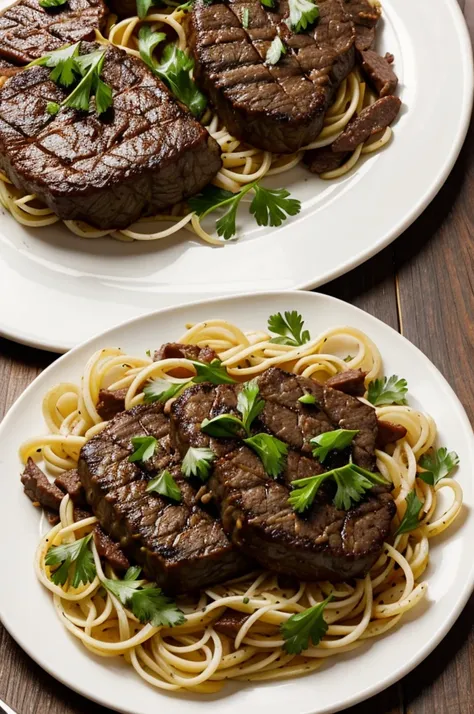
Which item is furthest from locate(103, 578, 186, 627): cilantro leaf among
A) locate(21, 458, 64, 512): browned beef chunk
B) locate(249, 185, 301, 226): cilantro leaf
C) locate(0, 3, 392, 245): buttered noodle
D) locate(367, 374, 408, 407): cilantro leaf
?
locate(249, 185, 301, 226): cilantro leaf

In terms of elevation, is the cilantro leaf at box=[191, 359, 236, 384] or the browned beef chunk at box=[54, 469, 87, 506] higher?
the cilantro leaf at box=[191, 359, 236, 384]

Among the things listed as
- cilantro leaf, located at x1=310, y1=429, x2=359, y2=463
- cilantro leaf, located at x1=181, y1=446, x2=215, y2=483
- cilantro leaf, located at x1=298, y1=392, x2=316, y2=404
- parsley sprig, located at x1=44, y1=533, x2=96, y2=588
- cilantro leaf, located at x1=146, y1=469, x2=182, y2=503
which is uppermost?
cilantro leaf, located at x1=181, y1=446, x2=215, y2=483

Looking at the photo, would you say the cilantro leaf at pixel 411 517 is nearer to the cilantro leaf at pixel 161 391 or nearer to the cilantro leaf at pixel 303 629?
the cilantro leaf at pixel 303 629

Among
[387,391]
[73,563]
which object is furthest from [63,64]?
[73,563]

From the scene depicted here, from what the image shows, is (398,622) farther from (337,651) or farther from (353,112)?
(353,112)

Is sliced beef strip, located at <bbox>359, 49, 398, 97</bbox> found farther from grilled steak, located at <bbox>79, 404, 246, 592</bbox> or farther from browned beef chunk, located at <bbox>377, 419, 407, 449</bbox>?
grilled steak, located at <bbox>79, 404, 246, 592</bbox>

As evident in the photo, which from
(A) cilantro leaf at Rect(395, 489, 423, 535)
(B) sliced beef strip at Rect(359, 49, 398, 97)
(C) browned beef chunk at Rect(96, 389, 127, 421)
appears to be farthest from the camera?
(B) sliced beef strip at Rect(359, 49, 398, 97)

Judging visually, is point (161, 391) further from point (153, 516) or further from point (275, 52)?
point (275, 52)

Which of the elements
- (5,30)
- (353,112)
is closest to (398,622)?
(353,112)
